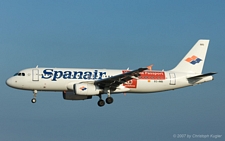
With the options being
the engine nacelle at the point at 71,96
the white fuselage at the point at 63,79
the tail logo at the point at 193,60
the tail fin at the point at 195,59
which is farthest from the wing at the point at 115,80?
the tail logo at the point at 193,60

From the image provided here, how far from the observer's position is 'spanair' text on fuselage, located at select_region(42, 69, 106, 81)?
6197 centimetres

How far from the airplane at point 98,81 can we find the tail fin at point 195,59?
0.72 metres

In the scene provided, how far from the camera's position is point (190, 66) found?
69.3 meters

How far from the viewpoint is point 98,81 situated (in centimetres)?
6159

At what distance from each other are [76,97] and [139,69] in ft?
38.4

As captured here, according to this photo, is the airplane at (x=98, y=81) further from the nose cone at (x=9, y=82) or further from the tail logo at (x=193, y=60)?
the tail logo at (x=193, y=60)

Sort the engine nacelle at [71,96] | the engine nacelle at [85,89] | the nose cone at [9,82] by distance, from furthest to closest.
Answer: the engine nacelle at [71,96] < the nose cone at [9,82] < the engine nacelle at [85,89]

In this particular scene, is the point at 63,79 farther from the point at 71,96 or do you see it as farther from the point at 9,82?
the point at 9,82

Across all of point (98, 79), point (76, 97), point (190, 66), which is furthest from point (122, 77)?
point (190, 66)

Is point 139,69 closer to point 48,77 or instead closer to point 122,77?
point 122,77

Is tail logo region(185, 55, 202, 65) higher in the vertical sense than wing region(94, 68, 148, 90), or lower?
higher

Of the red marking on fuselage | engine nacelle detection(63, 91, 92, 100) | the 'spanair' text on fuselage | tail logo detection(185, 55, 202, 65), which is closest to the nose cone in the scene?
the 'spanair' text on fuselage

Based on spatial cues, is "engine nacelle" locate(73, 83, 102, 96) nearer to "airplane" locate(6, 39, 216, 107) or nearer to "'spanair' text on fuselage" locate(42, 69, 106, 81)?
"airplane" locate(6, 39, 216, 107)

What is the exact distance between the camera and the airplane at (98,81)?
202ft
